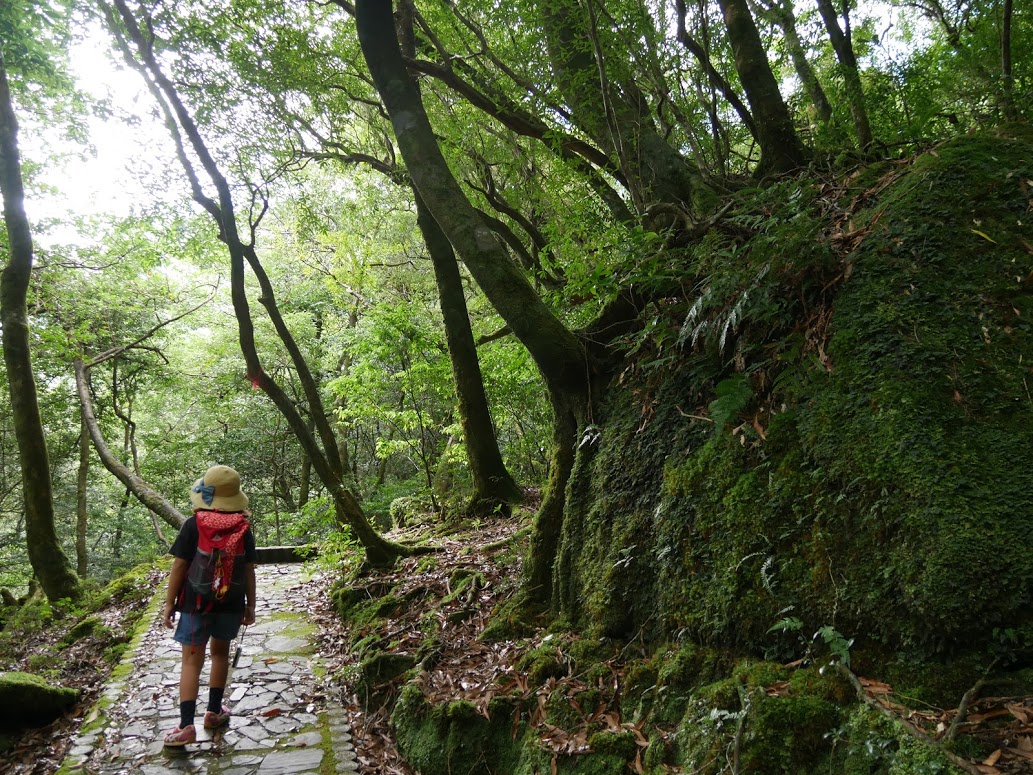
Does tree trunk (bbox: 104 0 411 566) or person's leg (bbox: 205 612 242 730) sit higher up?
tree trunk (bbox: 104 0 411 566)

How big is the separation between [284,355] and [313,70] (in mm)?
12028

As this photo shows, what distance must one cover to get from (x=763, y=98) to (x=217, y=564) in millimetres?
6396

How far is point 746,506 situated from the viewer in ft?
10.7

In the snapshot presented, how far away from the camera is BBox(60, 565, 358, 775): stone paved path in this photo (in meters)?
4.06

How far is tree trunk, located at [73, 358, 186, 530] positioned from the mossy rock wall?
31.0 feet

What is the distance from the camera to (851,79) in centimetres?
598

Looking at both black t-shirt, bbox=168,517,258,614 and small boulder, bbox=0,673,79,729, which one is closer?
black t-shirt, bbox=168,517,258,614

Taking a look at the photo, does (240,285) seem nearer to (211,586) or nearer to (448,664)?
(211,586)

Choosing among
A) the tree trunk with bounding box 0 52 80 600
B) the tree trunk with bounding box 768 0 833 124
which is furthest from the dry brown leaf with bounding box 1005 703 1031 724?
the tree trunk with bounding box 0 52 80 600

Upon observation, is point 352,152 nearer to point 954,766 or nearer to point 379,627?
point 379,627

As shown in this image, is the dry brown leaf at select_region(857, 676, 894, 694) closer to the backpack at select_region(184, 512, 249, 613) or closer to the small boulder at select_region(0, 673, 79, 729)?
the backpack at select_region(184, 512, 249, 613)

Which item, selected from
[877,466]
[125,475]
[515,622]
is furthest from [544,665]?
[125,475]

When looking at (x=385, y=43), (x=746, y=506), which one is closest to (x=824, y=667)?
(x=746, y=506)

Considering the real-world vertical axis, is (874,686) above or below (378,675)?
above
